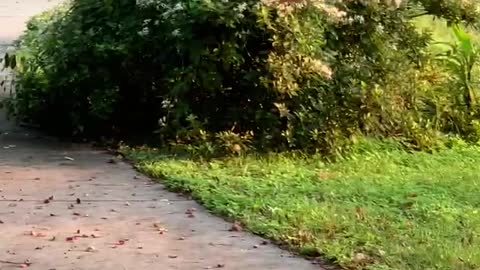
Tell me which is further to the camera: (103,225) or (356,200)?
(356,200)

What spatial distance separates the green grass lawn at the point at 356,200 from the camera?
233 inches

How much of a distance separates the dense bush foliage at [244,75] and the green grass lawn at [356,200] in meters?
0.35

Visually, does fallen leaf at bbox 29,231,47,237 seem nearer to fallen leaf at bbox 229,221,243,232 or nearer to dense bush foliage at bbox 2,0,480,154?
fallen leaf at bbox 229,221,243,232

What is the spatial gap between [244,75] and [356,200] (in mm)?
2030

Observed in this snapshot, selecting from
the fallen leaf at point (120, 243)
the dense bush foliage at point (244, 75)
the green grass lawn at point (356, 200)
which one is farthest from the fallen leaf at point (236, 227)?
the dense bush foliage at point (244, 75)

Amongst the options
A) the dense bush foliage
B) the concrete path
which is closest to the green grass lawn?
the concrete path

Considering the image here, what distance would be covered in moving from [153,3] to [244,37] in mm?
924

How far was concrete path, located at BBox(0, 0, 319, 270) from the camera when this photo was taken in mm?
5734

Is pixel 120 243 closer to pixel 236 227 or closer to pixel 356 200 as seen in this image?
pixel 236 227

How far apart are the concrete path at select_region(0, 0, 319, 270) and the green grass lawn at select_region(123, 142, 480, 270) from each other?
0.23m

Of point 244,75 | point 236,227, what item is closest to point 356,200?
point 236,227

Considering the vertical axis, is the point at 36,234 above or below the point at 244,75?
below

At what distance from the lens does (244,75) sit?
346 inches

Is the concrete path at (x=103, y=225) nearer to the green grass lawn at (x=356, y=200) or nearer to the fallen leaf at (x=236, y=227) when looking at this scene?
the fallen leaf at (x=236, y=227)
